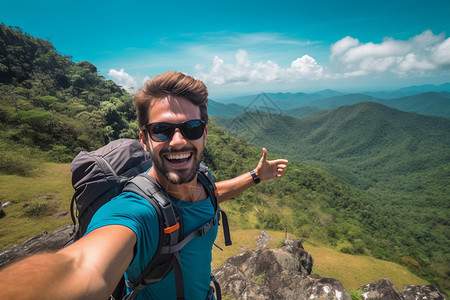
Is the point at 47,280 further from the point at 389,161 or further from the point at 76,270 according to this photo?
the point at 389,161

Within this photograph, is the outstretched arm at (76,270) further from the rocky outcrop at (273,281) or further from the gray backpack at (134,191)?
the rocky outcrop at (273,281)

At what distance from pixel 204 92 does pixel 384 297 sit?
23.9ft

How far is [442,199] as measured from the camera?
8106 centimetres

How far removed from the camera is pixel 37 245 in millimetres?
6090

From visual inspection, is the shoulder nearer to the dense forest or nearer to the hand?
the hand

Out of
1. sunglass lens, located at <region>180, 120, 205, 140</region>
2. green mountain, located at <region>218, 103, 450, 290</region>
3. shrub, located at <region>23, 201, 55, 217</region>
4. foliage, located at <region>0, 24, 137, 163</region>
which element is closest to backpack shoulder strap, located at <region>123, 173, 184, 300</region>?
sunglass lens, located at <region>180, 120, 205, 140</region>

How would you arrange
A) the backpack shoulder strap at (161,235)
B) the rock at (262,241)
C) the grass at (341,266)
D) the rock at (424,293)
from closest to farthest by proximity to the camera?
the backpack shoulder strap at (161,235)
the rock at (424,293)
the grass at (341,266)
the rock at (262,241)

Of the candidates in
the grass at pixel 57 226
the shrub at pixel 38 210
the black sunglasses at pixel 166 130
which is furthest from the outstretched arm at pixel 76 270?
the shrub at pixel 38 210

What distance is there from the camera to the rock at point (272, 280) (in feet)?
16.1

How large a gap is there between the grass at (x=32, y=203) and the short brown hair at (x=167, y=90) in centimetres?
845

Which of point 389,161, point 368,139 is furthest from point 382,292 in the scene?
point 368,139

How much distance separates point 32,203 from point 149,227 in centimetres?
1080

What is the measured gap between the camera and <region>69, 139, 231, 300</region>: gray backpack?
1492 millimetres

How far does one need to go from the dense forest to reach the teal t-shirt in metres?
1.99
